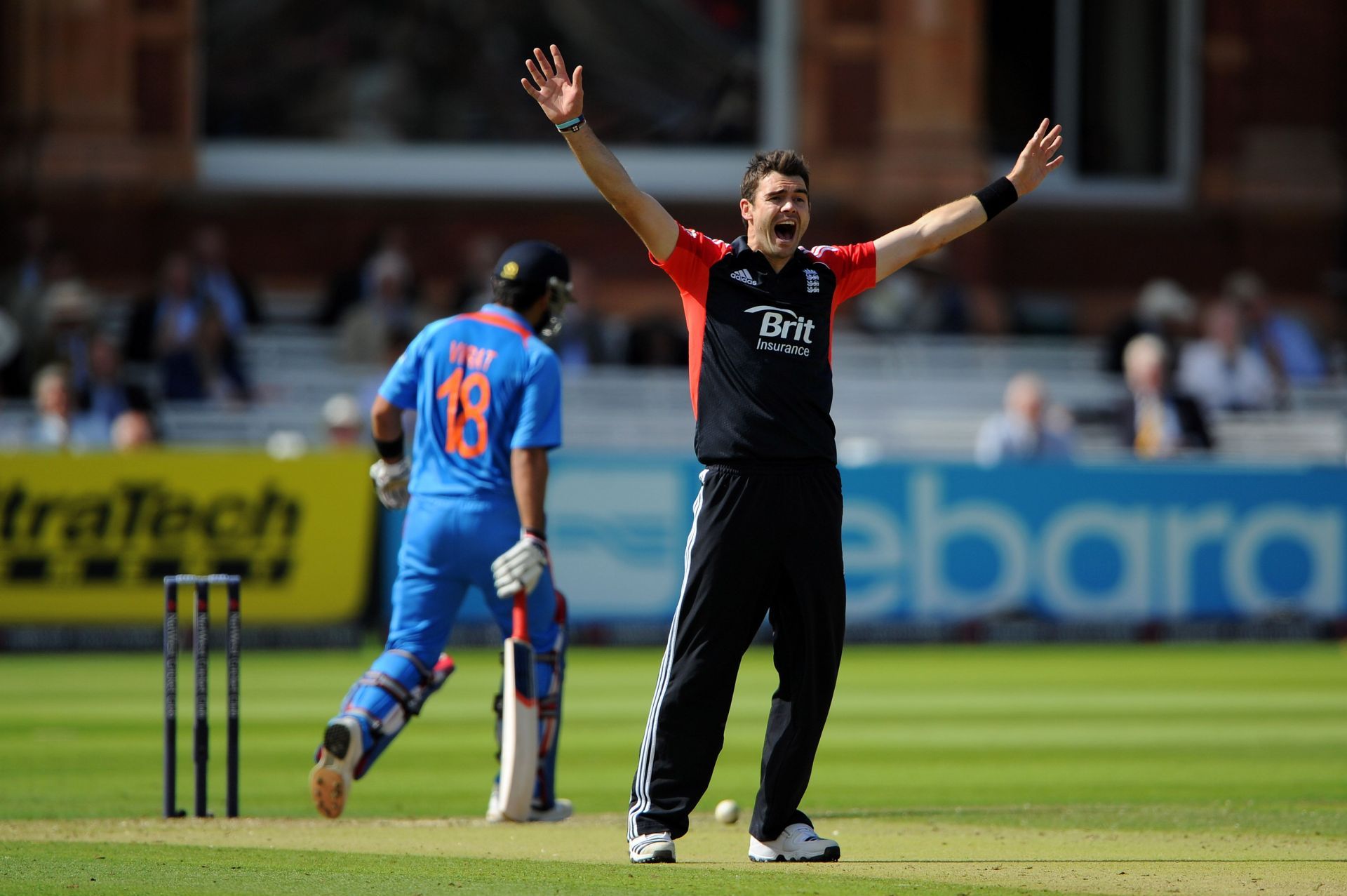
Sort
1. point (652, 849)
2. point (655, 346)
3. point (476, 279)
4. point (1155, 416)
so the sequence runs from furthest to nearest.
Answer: point (655, 346)
point (476, 279)
point (1155, 416)
point (652, 849)

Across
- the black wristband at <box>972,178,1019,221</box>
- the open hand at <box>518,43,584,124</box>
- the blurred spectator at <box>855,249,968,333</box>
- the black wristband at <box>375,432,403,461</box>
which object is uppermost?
the blurred spectator at <box>855,249,968,333</box>

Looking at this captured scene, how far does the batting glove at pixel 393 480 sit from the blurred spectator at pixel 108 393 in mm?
9470

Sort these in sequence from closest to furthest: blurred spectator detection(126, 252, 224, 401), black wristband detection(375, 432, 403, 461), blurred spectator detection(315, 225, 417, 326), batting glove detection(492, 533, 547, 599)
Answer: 1. batting glove detection(492, 533, 547, 599)
2. black wristband detection(375, 432, 403, 461)
3. blurred spectator detection(126, 252, 224, 401)
4. blurred spectator detection(315, 225, 417, 326)

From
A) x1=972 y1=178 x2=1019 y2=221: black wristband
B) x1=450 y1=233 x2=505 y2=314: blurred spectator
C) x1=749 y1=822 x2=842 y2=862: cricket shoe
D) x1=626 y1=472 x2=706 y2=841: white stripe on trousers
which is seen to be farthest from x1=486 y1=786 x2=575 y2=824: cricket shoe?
x1=450 y1=233 x2=505 y2=314: blurred spectator

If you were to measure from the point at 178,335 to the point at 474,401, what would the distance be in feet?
38.1

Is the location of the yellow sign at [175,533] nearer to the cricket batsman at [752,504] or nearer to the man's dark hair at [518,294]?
the man's dark hair at [518,294]

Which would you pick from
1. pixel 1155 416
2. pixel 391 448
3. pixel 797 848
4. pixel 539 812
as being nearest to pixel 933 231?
pixel 797 848

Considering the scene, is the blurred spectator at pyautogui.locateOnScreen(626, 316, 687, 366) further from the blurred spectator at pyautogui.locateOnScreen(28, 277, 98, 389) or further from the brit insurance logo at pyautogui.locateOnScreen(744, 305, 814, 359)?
the brit insurance logo at pyautogui.locateOnScreen(744, 305, 814, 359)

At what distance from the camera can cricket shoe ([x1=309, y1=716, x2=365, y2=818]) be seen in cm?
736

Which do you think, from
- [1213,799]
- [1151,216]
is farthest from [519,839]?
[1151,216]

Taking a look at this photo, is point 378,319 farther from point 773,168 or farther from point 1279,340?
point 773,168

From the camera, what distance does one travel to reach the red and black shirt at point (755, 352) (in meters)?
6.43

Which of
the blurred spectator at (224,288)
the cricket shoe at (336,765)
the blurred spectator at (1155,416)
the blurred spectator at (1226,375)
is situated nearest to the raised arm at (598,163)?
the cricket shoe at (336,765)

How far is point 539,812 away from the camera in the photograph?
7.99m
